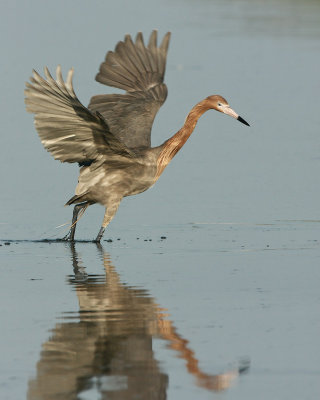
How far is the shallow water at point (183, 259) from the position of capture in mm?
6266

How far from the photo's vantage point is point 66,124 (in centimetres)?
952

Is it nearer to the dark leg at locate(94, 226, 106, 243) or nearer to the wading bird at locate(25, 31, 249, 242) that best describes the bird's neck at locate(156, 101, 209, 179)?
the wading bird at locate(25, 31, 249, 242)

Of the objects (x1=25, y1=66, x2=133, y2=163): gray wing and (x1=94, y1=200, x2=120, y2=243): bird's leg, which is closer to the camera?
(x1=25, y1=66, x2=133, y2=163): gray wing

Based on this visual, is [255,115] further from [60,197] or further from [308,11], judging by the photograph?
[308,11]

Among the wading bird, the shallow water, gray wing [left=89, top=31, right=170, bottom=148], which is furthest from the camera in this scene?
gray wing [left=89, top=31, right=170, bottom=148]

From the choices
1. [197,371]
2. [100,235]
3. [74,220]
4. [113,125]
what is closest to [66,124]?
[100,235]

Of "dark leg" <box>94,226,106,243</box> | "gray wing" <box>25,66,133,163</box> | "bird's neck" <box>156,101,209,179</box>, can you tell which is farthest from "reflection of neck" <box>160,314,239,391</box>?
"bird's neck" <box>156,101,209,179</box>

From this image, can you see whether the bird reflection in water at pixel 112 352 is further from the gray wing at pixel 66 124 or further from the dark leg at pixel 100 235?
the dark leg at pixel 100 235

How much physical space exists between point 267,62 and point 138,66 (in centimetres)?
902

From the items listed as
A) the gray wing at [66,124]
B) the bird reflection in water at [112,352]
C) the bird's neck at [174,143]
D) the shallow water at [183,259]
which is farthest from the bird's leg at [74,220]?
the bird reflection in water at [112,352]

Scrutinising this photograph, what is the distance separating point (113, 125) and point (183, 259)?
2925mm

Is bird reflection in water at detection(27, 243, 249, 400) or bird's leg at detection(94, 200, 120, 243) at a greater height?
bird's leg at detection(94, 200, 120, 243)

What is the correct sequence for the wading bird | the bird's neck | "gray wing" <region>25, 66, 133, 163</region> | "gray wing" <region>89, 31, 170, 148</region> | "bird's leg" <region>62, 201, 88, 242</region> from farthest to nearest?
1. "gray wing" <region>89, 31, 170, 148</region>
2. the bird's neck
3. "bird's leg" <region>62, 201, 88, 242</region>
4. the wading bird
5. "gray wing" <region>25, 66, 133, 163</region>

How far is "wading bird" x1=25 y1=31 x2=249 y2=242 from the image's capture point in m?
9.28
